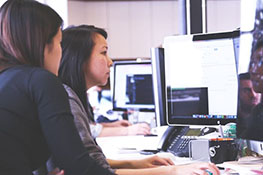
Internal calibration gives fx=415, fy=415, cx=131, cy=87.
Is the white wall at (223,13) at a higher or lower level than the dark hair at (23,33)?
higher

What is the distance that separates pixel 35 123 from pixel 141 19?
6.61 m

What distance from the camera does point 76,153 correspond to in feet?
3.39

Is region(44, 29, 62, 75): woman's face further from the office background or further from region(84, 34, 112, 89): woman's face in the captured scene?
the office background

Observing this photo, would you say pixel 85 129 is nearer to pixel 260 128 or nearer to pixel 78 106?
pixel 78 106

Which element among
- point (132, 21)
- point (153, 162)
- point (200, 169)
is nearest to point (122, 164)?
point (153, 162)

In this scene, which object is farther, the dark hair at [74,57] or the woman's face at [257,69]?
the dark hair at [74,57]

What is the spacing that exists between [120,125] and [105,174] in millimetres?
1670

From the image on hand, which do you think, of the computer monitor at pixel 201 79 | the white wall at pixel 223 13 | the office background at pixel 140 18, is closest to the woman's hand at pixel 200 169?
the computer monitor at pixel 201 79

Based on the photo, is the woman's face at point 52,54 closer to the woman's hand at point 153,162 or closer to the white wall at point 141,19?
the woman's hand at point 153,162

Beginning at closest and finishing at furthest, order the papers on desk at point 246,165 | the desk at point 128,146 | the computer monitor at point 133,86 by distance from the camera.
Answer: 1. the papers on desk at point 246,165
2. the desk at point 128,146
3. the computer monitor at point 133,86

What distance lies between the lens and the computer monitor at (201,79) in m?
1.68

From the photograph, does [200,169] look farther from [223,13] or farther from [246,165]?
[223,13]

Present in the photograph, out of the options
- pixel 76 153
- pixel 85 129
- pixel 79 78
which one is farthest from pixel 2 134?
pixel 79 78

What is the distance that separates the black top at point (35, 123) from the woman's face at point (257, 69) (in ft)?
1.70
